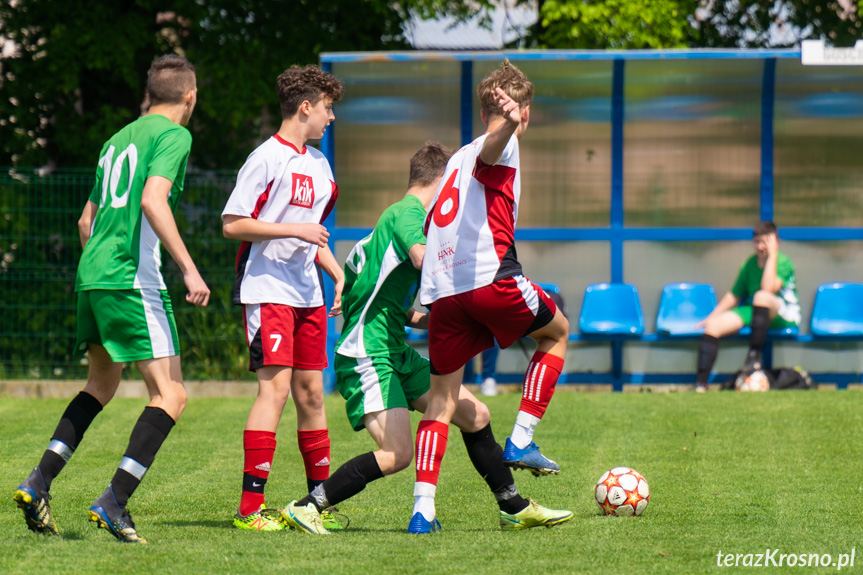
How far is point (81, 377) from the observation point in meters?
10.4

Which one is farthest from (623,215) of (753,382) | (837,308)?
(837,308)

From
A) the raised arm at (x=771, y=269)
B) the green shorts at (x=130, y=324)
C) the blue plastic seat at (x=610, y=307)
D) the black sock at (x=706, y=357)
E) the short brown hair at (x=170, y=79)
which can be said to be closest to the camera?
the green shorts at (x=130, y=324)

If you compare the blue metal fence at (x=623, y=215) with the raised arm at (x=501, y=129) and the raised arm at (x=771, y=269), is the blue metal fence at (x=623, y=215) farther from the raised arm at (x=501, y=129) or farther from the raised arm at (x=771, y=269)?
the raised arm at (x=501, y=129)

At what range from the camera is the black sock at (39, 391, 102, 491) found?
4.29m

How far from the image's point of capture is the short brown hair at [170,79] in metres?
4.36

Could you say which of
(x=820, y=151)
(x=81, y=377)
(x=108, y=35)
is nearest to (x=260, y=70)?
(x=108, y=35)

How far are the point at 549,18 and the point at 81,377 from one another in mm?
6224

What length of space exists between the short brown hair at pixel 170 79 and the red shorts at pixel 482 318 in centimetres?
136

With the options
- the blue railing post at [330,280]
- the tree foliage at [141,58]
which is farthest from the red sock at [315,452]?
the tree foliage at [141,58]

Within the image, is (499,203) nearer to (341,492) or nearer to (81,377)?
(341,492)

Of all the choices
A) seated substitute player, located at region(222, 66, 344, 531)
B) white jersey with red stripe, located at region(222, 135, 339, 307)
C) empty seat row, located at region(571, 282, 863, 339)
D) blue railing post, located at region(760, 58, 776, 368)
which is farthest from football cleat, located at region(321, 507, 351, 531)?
blue railing post, located at region(760, 58, 776, 368)

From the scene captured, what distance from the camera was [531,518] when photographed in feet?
14.7

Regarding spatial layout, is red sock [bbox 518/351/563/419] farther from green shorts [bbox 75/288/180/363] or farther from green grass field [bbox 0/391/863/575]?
green shorts [bbox 75/288/180/363]

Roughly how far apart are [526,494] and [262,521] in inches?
58.4
